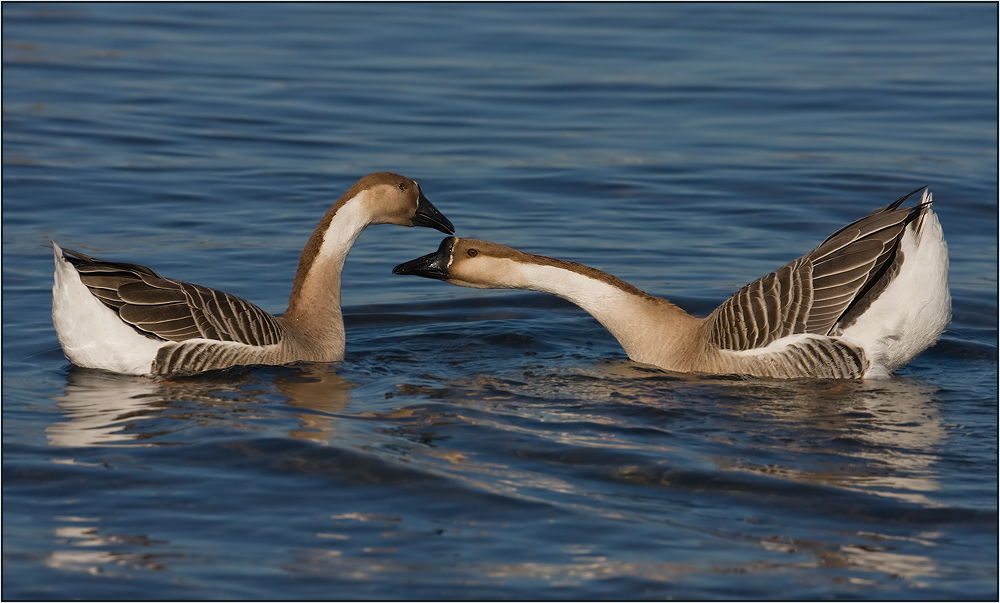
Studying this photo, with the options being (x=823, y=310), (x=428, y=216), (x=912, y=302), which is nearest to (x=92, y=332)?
(x=428, y=216)

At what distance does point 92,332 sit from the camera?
7375mm

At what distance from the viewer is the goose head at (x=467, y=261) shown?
26.6ft

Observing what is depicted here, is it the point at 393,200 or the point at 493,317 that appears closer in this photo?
the point at 393,200

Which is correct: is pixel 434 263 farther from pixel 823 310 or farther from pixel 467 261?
pixel 823 310

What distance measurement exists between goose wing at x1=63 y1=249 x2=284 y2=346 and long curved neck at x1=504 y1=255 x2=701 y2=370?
6.61 feet

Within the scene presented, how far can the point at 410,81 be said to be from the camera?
18016mm

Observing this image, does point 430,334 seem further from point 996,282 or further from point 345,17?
point 345,17

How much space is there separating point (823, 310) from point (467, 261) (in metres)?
A: 2.53

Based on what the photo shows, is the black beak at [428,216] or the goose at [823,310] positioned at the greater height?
the black beak at [428,216]

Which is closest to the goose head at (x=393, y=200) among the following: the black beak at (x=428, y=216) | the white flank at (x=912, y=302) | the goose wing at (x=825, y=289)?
the black beak at (x=428, y=216)

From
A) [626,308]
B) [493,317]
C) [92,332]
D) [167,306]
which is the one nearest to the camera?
[92,332]

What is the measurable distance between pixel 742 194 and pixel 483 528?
8.46 meters

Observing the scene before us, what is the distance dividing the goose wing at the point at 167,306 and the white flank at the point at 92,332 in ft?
0.19

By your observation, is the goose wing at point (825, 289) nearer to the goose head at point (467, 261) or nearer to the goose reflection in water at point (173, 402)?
the goose head at point (467, 261)
